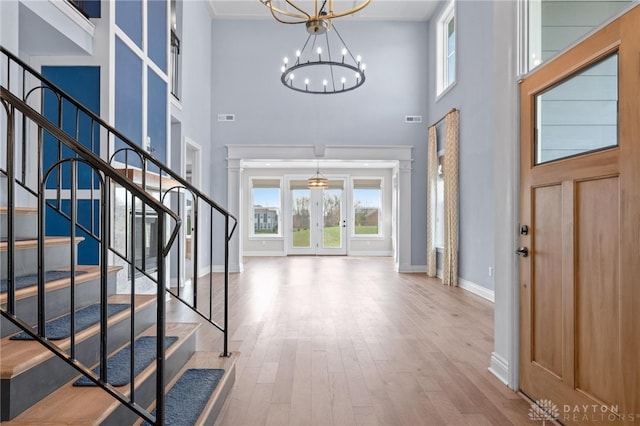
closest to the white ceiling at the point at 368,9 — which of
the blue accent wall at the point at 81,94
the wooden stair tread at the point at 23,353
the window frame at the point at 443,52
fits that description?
the window frame at the point at 443,52

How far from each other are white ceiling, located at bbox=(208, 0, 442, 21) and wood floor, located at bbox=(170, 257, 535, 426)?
5739 millimetres

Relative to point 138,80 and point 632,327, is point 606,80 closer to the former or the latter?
point 632,327

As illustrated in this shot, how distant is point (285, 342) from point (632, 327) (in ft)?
8.74

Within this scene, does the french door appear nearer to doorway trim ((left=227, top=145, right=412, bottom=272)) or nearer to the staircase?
doorway trim ((left=227, top=145, right=412, bottom=272))

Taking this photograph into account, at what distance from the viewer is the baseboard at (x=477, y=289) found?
5.48 meters

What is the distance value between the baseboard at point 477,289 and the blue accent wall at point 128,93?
4996mm

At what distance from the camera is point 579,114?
7.28 feet

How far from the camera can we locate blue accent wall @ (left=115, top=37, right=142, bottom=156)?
13.1 ft

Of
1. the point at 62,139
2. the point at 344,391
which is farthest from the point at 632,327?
the point at 62,139

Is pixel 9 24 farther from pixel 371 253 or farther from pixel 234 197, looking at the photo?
pixel 371 253

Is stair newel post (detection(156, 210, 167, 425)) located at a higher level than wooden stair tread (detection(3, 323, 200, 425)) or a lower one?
higher

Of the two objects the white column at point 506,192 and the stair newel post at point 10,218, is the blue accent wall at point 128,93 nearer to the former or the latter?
the stair newel post at point 10,218

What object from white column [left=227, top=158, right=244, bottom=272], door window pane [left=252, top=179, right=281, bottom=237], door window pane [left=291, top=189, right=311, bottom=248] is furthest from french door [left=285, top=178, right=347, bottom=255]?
white column [left=227, top=158, right=244, bottom=272]

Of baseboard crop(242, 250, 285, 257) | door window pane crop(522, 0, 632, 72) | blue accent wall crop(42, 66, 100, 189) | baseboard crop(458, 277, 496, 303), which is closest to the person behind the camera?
door window pane crop(522, 0, 632, 72)
